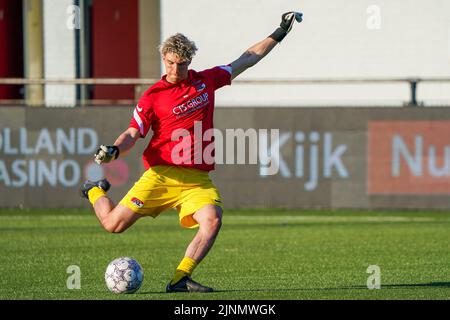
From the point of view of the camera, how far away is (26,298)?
32.7ft

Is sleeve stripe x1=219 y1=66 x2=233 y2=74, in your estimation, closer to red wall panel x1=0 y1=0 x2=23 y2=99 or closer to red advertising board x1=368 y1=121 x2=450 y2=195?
red advertising board x1=368 y1=121 x2=450 y2=195

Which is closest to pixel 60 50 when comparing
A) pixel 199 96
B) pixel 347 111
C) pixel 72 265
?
pixel 347 111

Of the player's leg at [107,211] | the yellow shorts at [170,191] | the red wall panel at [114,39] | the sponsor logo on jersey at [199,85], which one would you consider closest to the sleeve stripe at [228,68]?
the sponsor logo on jersey at [199,85]

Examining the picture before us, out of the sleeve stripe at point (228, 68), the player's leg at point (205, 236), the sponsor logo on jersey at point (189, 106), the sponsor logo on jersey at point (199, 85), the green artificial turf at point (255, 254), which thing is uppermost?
the sleeve stripe at point (228, 68)

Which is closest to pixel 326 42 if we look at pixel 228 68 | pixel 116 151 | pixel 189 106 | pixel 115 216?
pixel 228 68

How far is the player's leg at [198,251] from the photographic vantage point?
10180 mm

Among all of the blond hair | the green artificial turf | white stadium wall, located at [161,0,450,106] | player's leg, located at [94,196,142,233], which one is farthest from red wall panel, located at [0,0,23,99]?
the blond hair

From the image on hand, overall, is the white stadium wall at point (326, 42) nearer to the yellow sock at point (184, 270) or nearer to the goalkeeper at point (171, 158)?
the goalkeeper at point (171, 158)

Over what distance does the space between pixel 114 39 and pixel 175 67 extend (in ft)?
55.2

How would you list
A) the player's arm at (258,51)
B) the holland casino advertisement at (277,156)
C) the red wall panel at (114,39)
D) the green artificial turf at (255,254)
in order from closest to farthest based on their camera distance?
the green artificial turf at (255,254) < the player's arm at (258,51) < the holland casino advertisement at (277,156) < the red wall panel at (114,39)

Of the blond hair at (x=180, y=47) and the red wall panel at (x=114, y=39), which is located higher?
the red wall panel at (x=114, y=39)

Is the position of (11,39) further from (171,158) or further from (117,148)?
(117,148)

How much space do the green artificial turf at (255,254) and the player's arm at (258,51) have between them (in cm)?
199

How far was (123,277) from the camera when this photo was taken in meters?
10.2
